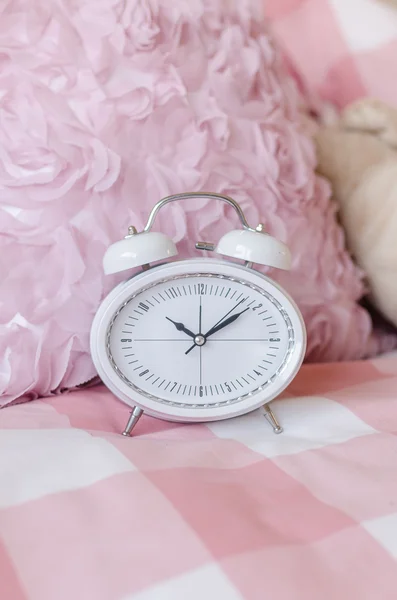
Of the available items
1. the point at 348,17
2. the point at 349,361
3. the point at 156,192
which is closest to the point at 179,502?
the point at 156,192

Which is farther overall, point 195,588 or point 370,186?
point 370,186

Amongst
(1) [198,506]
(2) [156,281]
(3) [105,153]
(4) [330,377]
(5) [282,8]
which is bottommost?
(4) [330,377]

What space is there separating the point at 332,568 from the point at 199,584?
99 mm

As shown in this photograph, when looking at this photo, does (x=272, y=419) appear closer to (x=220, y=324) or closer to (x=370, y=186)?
(x=220, y=324)

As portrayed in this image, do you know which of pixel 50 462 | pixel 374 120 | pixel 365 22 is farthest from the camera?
pixel 365 22

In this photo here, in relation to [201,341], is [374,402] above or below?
below

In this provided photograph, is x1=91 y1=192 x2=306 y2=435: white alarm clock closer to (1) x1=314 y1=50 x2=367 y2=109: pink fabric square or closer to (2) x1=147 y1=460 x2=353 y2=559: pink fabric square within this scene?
(2) x1=147 y1=460 x2=353 y2=559: pink fabric square

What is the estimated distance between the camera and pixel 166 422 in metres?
0.70

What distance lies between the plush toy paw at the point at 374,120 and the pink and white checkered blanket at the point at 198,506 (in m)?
0.46

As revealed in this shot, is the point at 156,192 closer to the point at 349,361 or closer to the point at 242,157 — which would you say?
the point at 242,157

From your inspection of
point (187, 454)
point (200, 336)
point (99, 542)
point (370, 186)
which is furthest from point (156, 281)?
point (370, 186)

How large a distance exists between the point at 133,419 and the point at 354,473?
23cm

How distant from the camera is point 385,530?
479 mm

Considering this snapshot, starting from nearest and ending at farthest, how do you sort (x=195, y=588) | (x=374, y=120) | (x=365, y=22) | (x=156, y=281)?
(x=195, y=588), (x=156, y=281), (x=374, y=120), (x=365, y=22)
